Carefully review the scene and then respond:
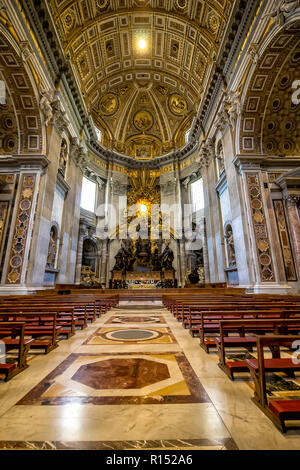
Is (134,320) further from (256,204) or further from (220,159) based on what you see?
(220,159)

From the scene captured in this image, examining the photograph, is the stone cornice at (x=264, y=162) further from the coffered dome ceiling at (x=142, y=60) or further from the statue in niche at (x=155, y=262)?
the statue in niche at (x=155, y=262)

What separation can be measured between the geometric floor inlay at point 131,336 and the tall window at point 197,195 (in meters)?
16.4

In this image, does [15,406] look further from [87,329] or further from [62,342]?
[87,329]

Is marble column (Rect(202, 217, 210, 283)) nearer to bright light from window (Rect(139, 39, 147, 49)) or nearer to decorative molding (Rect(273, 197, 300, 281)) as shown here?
decorative molding (Rect(273, 197, 300, 281))

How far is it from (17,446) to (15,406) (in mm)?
548

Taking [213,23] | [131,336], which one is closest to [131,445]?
[131,336]

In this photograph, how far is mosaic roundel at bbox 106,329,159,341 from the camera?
356 centimetres

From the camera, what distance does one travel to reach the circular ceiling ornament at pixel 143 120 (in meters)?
23.9

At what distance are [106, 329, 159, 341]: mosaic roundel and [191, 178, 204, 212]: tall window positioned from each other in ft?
54.4

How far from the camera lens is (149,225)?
70.6 feet

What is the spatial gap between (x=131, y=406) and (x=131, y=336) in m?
2.15

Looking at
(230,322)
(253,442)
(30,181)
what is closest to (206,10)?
(30,181)

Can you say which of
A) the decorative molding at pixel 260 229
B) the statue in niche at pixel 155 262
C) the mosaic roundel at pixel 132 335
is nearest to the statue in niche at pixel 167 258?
the statue in niche at pixel 155 262
